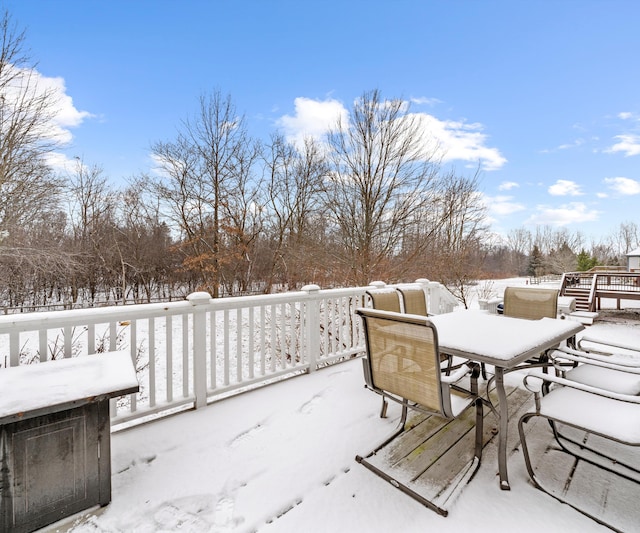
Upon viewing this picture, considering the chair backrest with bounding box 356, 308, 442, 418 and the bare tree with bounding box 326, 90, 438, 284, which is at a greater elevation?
the bare tree with bounding box 326, 90, 438, 284

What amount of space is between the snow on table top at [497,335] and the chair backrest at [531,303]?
0.46 m

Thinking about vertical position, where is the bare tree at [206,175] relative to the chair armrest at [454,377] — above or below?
above

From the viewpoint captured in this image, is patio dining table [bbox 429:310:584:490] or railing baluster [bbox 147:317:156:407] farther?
railing baluster [bbox 147:317:156:407]

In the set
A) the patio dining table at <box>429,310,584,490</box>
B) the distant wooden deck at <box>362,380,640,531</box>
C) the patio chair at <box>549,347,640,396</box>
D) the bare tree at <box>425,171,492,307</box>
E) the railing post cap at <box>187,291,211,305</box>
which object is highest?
the bare tree at <box>425,171,492,307</box>

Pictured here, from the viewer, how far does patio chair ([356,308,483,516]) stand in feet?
5.10

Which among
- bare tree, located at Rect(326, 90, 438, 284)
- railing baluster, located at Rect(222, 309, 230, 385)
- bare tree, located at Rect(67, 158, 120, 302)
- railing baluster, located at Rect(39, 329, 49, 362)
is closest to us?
railing baluster, located at Rect(39, 329, 49, 362)

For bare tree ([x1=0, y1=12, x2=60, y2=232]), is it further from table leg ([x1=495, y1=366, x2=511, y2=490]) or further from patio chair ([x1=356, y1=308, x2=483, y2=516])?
table leg ([x1=495, y1=366, x2=511, y2=490])

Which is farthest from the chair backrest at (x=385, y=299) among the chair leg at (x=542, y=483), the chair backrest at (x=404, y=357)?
the chair leg at (x=542, y=483)

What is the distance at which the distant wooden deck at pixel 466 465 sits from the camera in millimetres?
1566

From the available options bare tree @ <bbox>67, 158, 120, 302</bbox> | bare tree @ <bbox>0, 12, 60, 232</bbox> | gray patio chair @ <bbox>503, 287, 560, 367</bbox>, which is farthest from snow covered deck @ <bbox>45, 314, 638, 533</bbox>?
bare tree @ <bbox>67, 158, 120, 302</bbox>

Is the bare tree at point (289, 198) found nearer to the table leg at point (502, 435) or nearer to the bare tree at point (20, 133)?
the bare tree at point (20, 133)

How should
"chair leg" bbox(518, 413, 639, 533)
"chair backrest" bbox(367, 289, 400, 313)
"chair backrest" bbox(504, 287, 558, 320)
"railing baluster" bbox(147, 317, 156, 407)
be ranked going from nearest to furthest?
"chair leg" bbox(518, 413, 639, 533), "railing baluster" bbox(147, 317, 156, 407), "chair backrest" bbox(367, 289, 400, 313), "chair backrest" bbox(504, 287, 558, 320)

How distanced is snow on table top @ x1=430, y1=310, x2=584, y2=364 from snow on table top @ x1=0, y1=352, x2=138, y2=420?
Answer: 192 centimetres

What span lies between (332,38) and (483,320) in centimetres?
829
